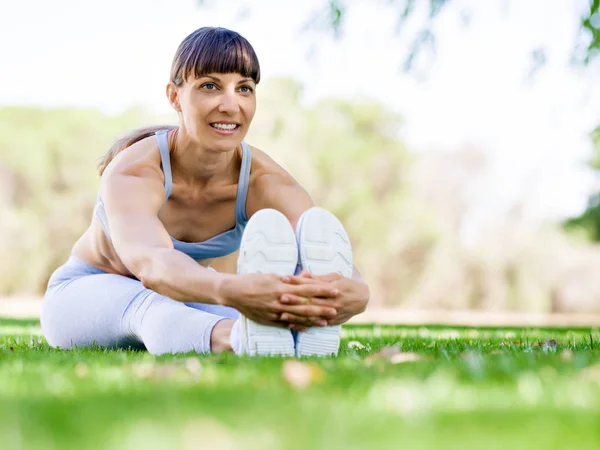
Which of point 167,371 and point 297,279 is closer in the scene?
point 167,371

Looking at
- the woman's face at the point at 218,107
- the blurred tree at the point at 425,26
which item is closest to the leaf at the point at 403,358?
the woman's face at the point at 218,107

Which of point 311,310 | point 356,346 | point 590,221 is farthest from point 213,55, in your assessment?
point 590,221

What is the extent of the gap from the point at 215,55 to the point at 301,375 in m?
1.72

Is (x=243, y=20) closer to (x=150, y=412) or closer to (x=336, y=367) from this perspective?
(x=336, y=367)

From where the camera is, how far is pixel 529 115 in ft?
64.8

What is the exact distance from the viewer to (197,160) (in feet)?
11.7

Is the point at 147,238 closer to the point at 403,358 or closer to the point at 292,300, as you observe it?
the point at 292,300

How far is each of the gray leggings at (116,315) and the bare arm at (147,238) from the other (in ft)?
0.66

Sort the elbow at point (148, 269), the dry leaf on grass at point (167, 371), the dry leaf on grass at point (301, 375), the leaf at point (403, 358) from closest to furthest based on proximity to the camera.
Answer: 1. the dry leaf on grass at point (301, 375)
2. the dry leaf on grass at point (167, 371)
3. the leaf at point (403, 358)
4. the elbow at point (148, 269)

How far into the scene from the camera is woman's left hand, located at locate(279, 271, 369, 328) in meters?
2.71

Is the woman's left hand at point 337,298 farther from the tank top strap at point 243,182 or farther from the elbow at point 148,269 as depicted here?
the tank top strap at point 243,182

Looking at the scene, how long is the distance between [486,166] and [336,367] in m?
22.0

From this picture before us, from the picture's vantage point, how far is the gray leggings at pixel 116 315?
305 centimetres

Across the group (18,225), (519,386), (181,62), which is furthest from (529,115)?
(519,386)
